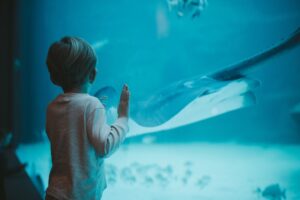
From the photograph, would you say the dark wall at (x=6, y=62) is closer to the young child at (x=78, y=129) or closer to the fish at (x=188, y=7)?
the fish at (x=188, y=7)

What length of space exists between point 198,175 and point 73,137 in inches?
33.6

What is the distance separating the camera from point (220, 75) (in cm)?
157

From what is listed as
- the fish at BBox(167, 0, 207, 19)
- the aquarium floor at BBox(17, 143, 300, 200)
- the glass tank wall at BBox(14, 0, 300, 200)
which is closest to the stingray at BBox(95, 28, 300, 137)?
the glass tank wall at BBox(14, 0, 300, 200)

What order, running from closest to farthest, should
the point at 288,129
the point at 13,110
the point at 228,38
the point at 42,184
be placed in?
1. the point at 288,129
2. the point at 228,38
3. the point at 42,184
4. the point at 13,110

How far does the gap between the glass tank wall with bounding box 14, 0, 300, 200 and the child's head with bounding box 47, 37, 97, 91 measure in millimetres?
625

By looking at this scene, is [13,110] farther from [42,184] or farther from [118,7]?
[118,7]

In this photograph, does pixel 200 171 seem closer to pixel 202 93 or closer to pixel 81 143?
pixel 202 93

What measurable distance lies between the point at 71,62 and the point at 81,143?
0.85 feet

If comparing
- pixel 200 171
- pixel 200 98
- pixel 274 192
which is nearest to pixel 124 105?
pixel 200 98

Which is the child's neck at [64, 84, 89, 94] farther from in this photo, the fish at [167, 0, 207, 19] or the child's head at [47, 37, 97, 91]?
the fish at [167, 0, 207, 19]

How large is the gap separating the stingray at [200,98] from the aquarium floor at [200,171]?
0.46ft

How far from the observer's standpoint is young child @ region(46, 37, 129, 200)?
98 cm

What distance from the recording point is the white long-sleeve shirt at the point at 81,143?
97 centimetres

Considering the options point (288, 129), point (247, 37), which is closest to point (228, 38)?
point (247, 37)
